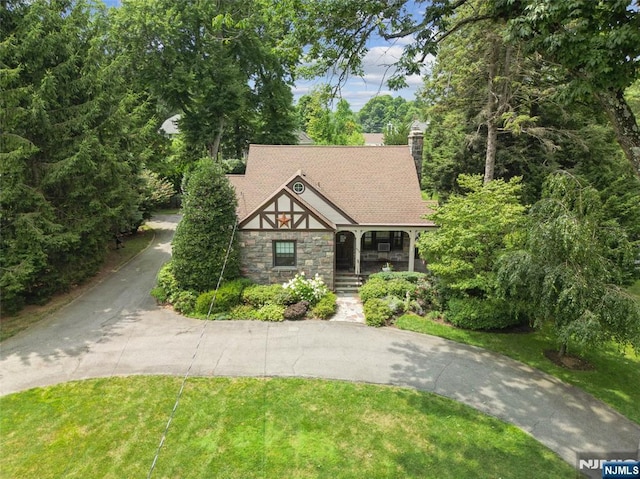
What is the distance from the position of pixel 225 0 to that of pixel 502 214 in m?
26.7

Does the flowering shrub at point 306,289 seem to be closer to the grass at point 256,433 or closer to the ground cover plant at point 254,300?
the ground cover plant at point 254,300

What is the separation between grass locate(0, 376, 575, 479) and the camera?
317 inches

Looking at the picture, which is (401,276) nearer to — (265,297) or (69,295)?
(265,297)

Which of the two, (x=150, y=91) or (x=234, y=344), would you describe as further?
(x=150, y=91)

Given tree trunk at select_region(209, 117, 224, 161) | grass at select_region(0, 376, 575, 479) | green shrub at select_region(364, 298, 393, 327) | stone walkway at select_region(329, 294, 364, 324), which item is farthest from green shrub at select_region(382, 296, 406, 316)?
tree trunk at select_region(209, 117, 224, 161)

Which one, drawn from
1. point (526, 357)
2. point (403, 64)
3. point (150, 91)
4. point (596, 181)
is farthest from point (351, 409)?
point (150, 91)

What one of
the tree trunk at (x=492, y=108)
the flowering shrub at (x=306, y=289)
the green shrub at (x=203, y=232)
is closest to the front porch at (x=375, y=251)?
the flowering shrub at (x=306, y=289)

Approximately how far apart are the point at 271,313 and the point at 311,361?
11.0ft

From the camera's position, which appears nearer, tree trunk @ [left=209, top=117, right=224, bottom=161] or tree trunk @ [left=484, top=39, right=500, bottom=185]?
tree trunk @ [left=484, top=39, right=500, bottom=185]

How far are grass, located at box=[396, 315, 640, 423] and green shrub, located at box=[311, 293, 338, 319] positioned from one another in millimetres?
2482

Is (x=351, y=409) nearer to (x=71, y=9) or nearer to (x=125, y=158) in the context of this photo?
(x=125, y=158)

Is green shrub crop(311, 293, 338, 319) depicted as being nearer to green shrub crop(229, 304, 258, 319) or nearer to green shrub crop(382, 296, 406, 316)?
green shrub crop(382, 296, 406, 316)

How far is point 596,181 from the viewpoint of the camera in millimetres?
19375

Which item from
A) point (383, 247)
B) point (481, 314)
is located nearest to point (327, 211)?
point (383, 247)
